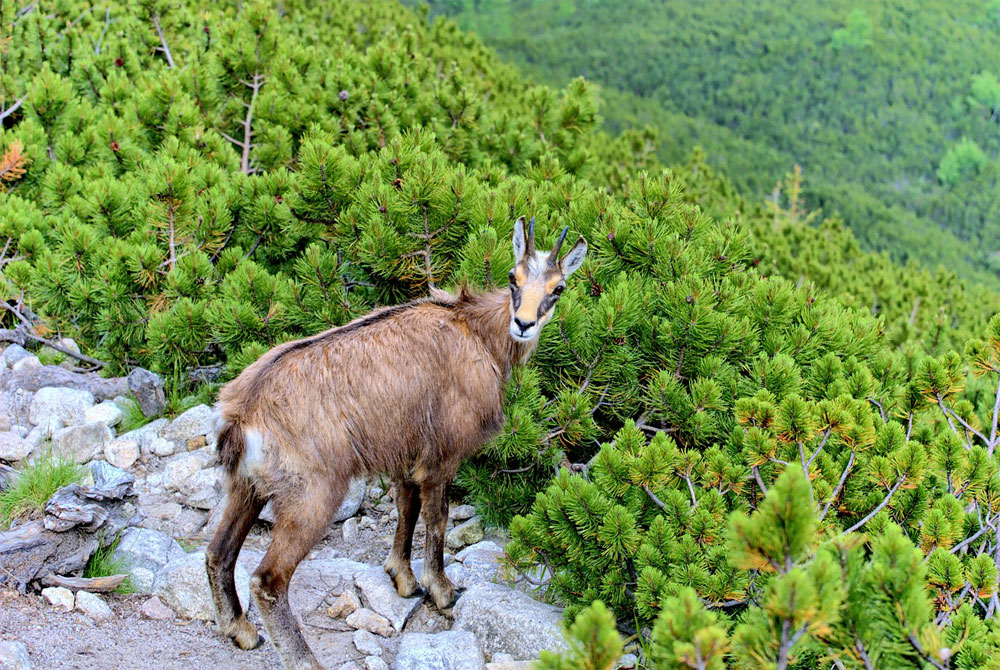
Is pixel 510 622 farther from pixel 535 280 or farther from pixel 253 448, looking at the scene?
pixel 535 280

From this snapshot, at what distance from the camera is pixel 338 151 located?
7.38 metres

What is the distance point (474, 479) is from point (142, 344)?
11.3ft

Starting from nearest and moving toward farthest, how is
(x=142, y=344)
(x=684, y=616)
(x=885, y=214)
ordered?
1. (x=684, y=616)
2. (x=142, y=344)
3. (x=885, y=214)

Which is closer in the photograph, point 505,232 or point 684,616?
point 684,616

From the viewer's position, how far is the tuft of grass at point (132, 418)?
23.5 ft

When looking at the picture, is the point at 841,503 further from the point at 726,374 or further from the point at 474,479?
the point at 474,479

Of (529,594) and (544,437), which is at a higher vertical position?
(544,437)

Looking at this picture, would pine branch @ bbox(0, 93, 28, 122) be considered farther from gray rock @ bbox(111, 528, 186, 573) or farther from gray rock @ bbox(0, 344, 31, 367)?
gray rock @ bbox(111, 528, 186, 573)

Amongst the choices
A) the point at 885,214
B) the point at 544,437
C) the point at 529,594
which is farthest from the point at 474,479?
the point at 885,214

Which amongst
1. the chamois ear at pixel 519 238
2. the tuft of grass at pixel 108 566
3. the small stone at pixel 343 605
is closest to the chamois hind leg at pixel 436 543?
the small stone at pixel 343 605

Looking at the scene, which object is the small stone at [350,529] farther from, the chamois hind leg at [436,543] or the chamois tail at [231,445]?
the chamois tail at [231,445]

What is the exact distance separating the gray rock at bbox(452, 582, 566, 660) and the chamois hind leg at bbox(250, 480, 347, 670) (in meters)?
1.03

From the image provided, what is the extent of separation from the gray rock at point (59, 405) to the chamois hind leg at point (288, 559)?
3.35 metres

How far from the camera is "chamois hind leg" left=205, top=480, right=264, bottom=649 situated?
4.94 m
